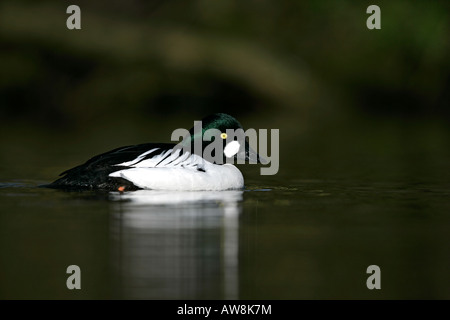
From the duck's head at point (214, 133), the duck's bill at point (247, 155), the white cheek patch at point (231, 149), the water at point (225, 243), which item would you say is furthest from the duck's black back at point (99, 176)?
the duck's bill at point (247, 155)

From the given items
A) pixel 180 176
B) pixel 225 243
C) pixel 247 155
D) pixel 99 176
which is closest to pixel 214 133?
pixel 247 155

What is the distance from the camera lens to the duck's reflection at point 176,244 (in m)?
6.28

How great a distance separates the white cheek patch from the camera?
11180 mm

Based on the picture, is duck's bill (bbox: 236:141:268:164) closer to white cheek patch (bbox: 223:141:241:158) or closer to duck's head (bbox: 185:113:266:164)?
white cheek patch (bbox: 223:141:241:158)

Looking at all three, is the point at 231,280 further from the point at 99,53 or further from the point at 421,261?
the point at 99,53

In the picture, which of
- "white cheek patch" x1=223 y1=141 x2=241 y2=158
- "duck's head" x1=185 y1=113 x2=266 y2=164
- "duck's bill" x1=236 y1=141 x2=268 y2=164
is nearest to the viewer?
"duck's head" x1=185 y1=113 x2=266 y2=164

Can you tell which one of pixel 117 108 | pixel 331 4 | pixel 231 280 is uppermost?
pixel 331 4

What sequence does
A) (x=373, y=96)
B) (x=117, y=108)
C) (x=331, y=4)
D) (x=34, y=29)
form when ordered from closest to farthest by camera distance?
(x=34, y=29)
(x=331, y=4)
(x=117, y=108)
(x=373, y=96)

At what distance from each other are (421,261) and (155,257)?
1.89 m

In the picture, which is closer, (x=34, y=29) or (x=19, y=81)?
(x=34, y=29)

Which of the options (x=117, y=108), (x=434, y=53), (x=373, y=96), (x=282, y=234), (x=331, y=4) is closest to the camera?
(x=282, y=234)

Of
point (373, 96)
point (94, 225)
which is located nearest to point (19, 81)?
point (373, 96)

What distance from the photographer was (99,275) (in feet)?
21.4

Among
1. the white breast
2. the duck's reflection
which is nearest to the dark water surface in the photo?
the duck's reflection
